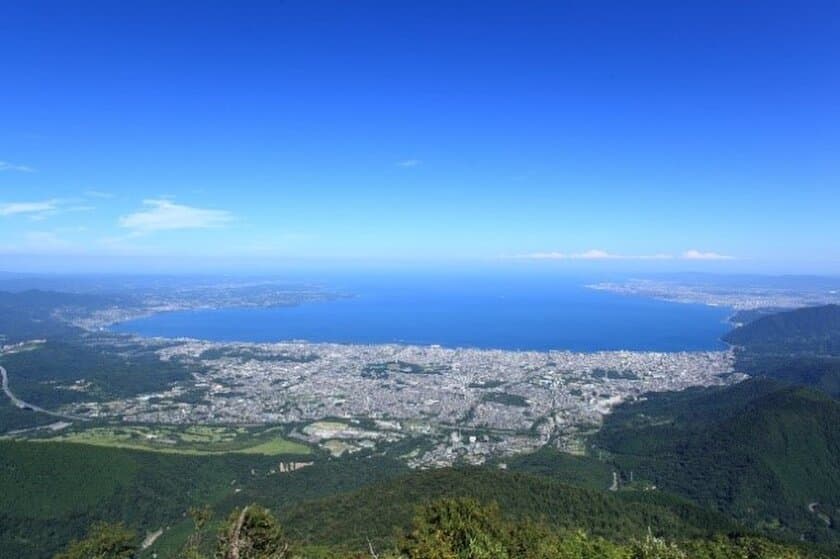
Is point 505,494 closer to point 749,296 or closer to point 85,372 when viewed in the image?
point 85,372

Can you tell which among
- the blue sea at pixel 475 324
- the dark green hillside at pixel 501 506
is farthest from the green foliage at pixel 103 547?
A: the blue sea at pixel 475 324

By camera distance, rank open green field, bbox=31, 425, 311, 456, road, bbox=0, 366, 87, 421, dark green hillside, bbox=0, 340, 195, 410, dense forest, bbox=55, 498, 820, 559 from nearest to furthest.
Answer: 1. dense forest, bbox=55, 498, 820, 559
2. open green field, bbox=31, 425, 311, 456
3. road, bbox=0, 366, 87, 421
4. dark green hillside, bbox=0, 340, 195, 410

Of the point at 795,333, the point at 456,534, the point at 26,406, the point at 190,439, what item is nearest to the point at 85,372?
the point at 26,406

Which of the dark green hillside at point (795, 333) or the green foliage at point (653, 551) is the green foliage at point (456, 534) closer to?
the green foliage at point (653, 551)

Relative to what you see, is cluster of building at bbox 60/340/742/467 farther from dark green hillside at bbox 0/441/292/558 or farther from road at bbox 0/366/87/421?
dark green hillside at bbox 0/441/292/558

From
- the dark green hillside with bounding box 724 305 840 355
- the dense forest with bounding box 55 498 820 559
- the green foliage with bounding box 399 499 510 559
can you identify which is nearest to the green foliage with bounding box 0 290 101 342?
the dense forest with bounding box 55 498 820 559
